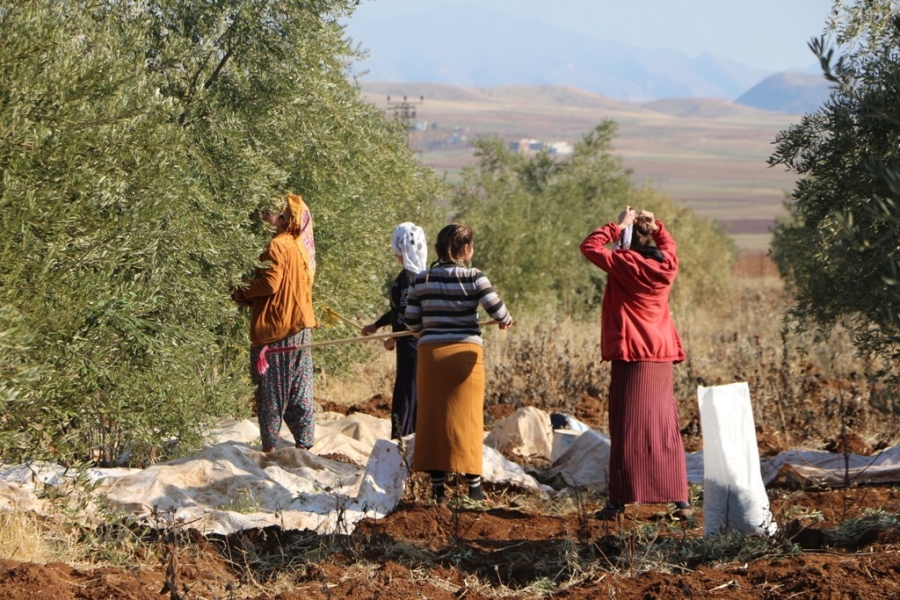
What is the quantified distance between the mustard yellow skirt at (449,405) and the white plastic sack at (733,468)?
1.61 meters

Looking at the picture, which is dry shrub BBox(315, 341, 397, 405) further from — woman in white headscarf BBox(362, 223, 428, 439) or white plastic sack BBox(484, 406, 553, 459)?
woman in white headscarf BBox(362, 223, 428, 439)

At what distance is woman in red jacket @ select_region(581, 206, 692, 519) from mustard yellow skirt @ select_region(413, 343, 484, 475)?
792 millimetres

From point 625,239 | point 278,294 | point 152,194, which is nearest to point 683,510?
point 625,239

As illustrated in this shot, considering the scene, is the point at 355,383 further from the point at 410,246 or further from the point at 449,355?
the point at 449,355

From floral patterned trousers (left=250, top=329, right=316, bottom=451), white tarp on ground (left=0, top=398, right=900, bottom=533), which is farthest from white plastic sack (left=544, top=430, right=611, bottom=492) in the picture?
floral patterned trousers (left=250, top=329, right=316, bottom=451)

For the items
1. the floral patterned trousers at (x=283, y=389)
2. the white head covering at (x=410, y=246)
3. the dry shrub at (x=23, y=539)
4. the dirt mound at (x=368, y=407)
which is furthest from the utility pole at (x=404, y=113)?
the dry shrub at (x=23, y=539)

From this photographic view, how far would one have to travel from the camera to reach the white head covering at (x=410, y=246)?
8383mm

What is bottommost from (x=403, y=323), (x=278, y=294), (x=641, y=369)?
(x=641, y=369)

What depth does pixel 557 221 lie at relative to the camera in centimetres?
1983

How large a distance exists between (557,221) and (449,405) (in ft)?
42.1

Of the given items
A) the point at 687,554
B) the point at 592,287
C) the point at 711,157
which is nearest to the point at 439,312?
the point at 687,554

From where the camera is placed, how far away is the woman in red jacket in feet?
23.4

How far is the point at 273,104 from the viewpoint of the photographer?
9.20 m

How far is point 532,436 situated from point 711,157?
187910 mm
